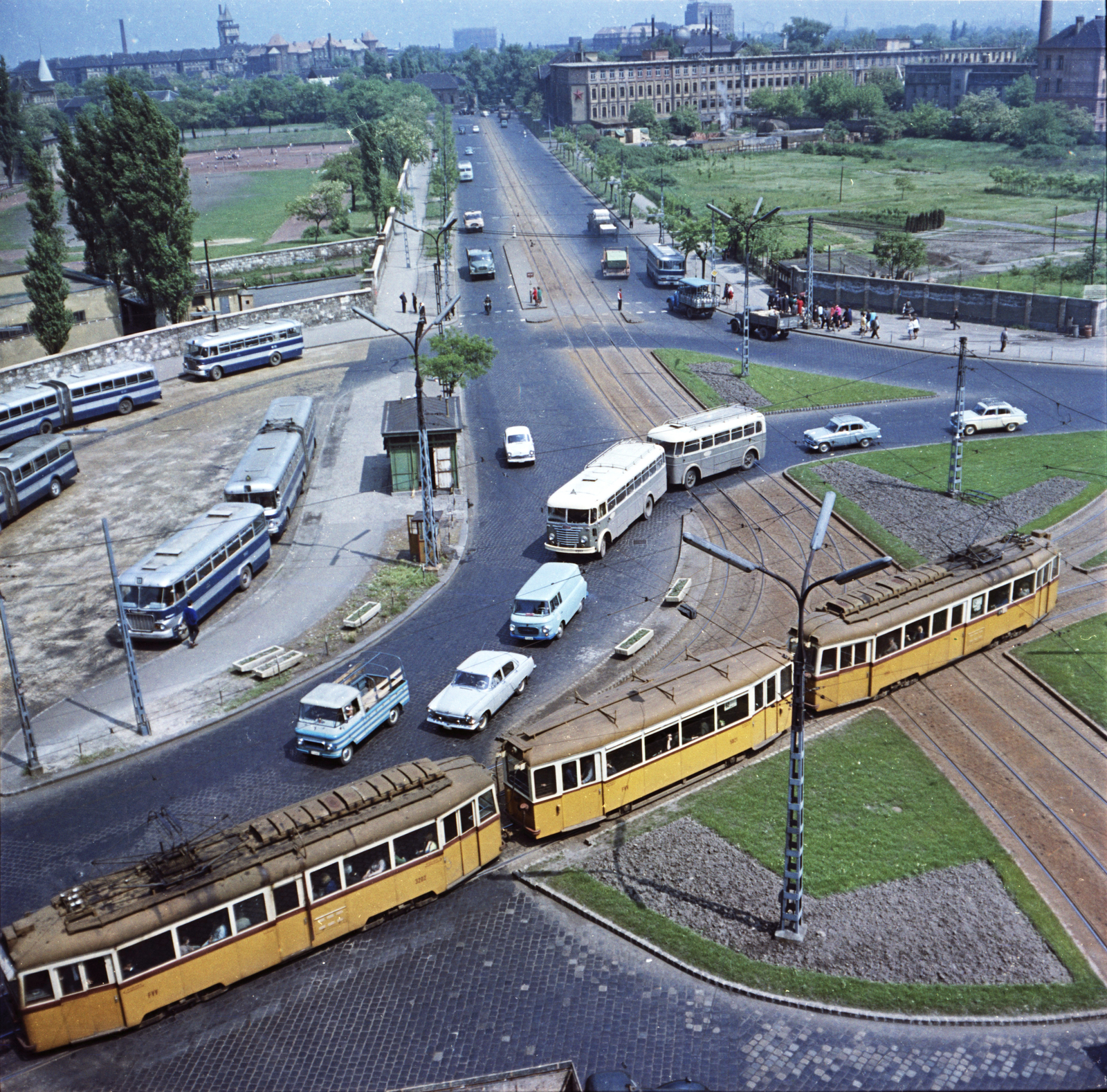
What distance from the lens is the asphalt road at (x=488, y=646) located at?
21.6 m

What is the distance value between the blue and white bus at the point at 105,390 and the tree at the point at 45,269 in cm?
416

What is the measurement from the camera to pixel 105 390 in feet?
194

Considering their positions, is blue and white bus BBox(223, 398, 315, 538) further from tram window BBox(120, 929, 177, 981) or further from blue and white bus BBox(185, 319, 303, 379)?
tram window BBox(120, 929, 177, 981)

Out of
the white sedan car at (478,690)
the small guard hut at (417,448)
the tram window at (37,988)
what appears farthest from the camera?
the small guard hut at (417,448)

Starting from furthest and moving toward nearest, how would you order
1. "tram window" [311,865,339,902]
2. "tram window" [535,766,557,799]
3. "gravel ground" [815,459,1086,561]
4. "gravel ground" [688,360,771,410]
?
"gravel ground" [688,360,771,410], "gravel ground" [815,459,1086,561], "tram window" [535,766,557,799], "tram window" [311,865,339,902]

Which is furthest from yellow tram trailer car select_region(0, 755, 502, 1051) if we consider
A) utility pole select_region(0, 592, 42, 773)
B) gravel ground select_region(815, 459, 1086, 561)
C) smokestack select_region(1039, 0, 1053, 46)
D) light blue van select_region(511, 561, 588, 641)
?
smokestack select_region(1039, 0, 1053, 46)

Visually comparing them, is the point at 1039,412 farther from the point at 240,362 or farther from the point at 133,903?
the point at 133,903

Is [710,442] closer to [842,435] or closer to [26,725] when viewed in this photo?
[842,435]

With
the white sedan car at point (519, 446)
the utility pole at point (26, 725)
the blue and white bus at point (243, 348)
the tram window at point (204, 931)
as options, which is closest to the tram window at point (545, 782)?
the tram window at point (204, 931)

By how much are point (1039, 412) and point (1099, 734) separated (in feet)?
99.0

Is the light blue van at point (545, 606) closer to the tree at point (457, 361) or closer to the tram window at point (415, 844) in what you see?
the tram window at point (415, 844)

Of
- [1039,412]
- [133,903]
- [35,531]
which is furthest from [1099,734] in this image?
[35,531]

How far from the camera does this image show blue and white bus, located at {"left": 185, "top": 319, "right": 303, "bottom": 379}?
6525cm

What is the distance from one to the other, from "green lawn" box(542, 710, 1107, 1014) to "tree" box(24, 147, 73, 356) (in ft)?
167
